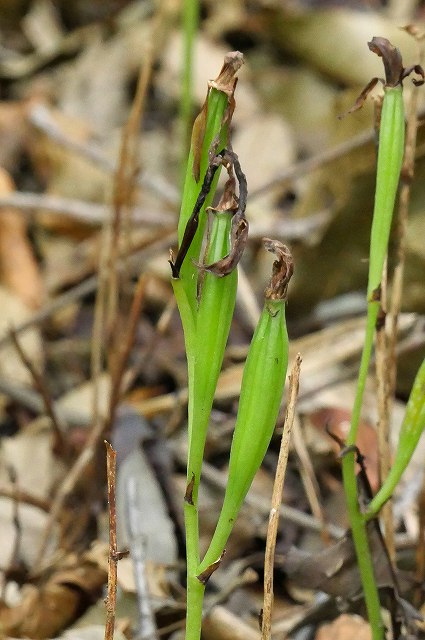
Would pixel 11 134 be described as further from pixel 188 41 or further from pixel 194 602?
pixel 194 602

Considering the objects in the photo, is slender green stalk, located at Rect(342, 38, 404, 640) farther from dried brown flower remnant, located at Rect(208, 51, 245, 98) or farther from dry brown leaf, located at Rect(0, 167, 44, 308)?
dry brown leaf, located at Rect(0, 167, 44, 308)

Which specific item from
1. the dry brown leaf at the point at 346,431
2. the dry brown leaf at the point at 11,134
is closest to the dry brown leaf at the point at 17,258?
the dry brown leaf at the point at 11,134

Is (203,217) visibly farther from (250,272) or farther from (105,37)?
(105,37)

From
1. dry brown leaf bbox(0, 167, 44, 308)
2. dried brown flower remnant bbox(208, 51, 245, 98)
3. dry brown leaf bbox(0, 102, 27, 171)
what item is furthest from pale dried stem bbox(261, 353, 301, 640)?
dry brown leaf bbox(0, 102, 27, 171)

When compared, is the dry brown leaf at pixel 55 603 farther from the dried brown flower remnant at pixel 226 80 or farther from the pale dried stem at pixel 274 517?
the dried brown flower remnant at pixel 226 80

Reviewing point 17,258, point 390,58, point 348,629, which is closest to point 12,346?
point 17,258
